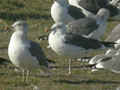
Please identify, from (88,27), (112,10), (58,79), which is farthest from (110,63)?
(112,10)

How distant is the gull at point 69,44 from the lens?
38.4ft

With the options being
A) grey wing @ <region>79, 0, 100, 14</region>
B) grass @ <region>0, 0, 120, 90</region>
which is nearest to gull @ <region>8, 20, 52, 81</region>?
grass @ <region>0, 0, 120, 90</region>

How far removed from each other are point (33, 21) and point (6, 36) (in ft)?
6.94

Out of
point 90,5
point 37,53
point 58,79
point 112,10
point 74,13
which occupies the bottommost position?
point 58,79

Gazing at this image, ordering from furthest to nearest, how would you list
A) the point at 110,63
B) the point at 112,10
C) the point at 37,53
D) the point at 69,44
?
the point at 112,10
the point at 69,44
the point at 110,63
the point at 37,53

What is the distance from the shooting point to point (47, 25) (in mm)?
16953

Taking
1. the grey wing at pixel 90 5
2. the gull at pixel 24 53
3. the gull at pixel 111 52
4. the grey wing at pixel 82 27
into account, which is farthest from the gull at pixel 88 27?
the grey wing at pixel 90 5

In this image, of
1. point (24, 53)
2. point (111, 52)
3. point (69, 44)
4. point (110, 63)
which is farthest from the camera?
point (111, 52)

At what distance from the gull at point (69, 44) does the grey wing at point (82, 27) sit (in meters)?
1.48

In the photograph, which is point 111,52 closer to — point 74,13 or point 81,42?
point 81,42

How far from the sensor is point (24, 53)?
10.6m

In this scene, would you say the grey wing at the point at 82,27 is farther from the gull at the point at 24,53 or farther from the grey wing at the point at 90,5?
the grey wing at the point at 90,5

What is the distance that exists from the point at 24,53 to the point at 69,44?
4.92 feet

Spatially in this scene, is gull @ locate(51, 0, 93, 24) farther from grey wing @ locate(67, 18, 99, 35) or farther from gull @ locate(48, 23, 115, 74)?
gull @ locate(48, 23, 115, 74)
